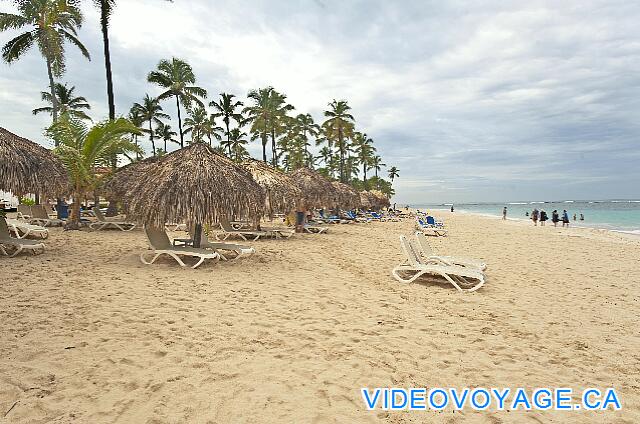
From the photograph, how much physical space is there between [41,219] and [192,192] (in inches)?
474

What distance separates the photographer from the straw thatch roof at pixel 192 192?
780cm

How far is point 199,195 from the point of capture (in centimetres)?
788

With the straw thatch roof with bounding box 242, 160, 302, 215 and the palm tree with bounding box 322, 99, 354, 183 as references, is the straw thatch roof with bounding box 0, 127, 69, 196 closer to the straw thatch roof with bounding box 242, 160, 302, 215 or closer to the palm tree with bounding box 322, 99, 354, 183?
the straw thatch roof with bounding box 242, 160, 302, 215

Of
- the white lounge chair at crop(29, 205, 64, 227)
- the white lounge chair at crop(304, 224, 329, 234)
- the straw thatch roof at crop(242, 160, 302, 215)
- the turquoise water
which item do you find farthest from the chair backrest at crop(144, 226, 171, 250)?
the turquoise water

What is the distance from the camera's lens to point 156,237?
823 centimetres

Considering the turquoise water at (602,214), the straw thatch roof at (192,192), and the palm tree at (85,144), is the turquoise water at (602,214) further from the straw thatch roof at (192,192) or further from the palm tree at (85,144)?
the palm tree at (85,144)

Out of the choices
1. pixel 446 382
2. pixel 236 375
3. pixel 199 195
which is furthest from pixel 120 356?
pixel 199 195

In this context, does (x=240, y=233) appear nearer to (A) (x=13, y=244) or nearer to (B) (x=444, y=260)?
(A) (x=13, y=244)

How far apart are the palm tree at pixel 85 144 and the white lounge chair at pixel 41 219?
7.55 feet

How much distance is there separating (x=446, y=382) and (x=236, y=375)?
2032 millimetres

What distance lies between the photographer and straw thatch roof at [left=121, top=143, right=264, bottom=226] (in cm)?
780

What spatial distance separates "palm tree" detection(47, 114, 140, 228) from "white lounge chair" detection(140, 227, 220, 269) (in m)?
6.23

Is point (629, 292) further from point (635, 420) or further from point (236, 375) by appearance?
point (236, 375)

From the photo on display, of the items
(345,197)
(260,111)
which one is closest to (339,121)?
(260,111)
